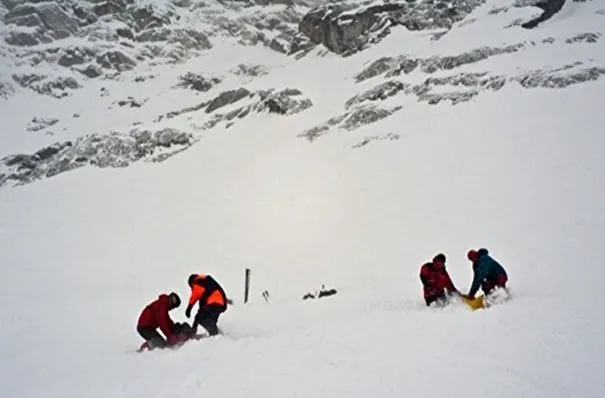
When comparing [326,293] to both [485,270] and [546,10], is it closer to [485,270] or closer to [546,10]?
[485,270]

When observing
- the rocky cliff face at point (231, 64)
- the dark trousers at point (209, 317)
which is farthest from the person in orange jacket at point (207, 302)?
the rocky cliff face at point (231, 64)

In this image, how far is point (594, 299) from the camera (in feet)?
31.7

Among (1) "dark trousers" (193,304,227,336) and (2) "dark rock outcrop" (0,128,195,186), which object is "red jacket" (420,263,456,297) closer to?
(1) "dark trousers" (193,304,227,336)

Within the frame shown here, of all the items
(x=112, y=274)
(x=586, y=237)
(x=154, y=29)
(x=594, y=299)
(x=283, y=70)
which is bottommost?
(x=112, y=274)

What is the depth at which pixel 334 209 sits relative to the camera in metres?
30.3

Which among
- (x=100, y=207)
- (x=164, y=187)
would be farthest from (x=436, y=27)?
(x=100, y=207)

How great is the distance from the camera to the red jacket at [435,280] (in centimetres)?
1165

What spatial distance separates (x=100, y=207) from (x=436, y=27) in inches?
1734

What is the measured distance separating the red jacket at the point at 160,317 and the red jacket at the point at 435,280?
5.35m

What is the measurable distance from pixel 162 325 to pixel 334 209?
20.8 metres

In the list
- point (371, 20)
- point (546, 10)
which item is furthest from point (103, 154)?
point (546, 10)

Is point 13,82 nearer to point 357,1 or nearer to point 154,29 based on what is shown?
point 154,29

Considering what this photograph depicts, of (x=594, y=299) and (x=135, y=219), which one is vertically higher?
(x=594, y=299)

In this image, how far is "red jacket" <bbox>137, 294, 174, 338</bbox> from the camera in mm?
10062
